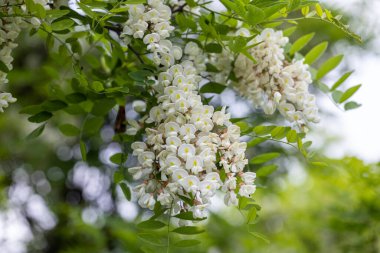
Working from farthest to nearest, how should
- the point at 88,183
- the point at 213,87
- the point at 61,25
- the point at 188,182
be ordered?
the point at 88,183 < the point at 213,87 < the point at 61,25 < the point at 188,182

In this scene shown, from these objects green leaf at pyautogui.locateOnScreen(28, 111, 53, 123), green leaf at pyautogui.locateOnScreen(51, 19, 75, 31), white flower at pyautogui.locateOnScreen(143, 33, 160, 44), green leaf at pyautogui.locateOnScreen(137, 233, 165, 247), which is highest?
white flower at pyautogui.locateOnScreen(143, 33, 160, 44)

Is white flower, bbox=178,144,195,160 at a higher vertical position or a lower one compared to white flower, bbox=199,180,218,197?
higher

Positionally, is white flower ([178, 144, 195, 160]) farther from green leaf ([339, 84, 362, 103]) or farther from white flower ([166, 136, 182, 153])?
green leaf ([339, 84, 362, 103])

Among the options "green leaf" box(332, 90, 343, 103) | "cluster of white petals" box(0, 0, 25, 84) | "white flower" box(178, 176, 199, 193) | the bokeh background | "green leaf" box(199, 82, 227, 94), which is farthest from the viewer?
the bokeh background

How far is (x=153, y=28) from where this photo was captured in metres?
0.65

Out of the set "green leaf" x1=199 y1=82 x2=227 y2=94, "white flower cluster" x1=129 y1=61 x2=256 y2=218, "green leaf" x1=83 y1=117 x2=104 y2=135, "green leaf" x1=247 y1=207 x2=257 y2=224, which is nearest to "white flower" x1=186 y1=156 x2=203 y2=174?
"white flower cluster" x1=129 y1=61 x2=256 y2=218

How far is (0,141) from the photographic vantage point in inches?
68.6

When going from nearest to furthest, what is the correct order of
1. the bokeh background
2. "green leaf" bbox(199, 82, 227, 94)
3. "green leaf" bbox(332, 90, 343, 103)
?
1. "green leaf" bbox(199, 82, 227, 94)
2. "green leaf" bbox(332, 90, 343, 103)
3. the bokeh background

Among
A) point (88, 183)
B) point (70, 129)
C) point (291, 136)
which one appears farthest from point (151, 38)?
point (88, 183)

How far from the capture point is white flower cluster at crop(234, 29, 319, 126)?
718 mm

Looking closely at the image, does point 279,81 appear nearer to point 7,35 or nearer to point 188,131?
point 188,131

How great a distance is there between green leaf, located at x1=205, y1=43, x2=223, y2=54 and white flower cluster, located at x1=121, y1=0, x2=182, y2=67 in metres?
0.10

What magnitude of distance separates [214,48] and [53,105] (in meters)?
0.26

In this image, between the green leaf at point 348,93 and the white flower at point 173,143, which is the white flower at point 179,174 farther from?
the green leaf at point 348,93
